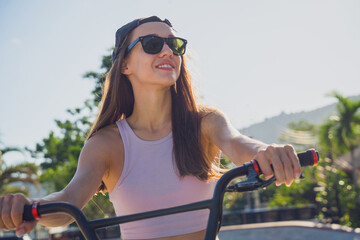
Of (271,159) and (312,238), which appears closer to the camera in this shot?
(271,159)

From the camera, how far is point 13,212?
1144 mm

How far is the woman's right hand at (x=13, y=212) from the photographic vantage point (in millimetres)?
1149

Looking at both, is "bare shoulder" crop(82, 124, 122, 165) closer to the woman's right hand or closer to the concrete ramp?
the woman's right hand

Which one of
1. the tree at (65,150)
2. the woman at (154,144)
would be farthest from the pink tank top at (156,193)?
the tree at (65,150)

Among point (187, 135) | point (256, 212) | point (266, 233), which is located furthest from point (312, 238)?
point (187, 135)

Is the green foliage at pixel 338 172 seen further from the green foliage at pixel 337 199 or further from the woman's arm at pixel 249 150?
the woman's arm at pixel 249 150

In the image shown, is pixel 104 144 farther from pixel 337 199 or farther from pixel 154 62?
pixel 337 199

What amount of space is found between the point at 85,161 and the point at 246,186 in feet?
2.88

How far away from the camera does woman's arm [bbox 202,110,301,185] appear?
1.17m

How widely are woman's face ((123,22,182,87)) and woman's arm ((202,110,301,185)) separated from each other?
275 millimetres

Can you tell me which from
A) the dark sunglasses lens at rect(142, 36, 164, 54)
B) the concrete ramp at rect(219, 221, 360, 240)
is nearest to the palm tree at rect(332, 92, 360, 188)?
the concrete ramp at rect(219, 221, 360, 240)

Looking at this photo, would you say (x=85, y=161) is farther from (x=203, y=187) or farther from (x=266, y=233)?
(x=266, y=233)

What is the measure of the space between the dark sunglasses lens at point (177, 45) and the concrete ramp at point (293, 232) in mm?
12308

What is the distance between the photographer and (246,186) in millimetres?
1160
